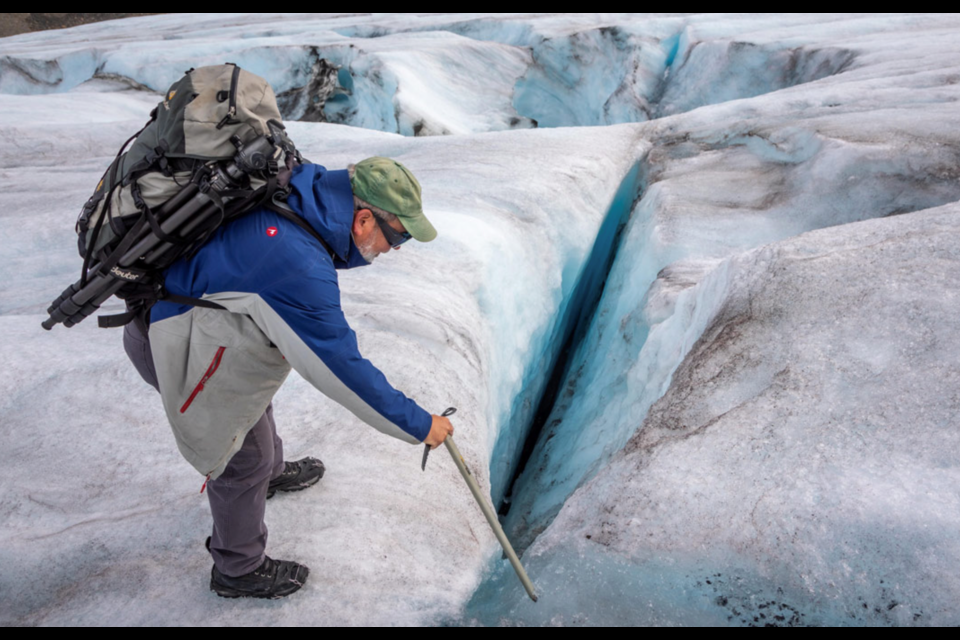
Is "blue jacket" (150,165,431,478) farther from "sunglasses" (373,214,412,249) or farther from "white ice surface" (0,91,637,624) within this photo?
"white ice surface" (0,91,637,624)

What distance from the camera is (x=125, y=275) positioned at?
185 centimetres

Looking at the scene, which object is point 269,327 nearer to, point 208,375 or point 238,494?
point 208,375

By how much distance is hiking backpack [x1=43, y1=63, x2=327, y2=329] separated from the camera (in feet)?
5.89

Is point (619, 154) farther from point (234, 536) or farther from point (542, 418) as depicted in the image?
point (234, 536)

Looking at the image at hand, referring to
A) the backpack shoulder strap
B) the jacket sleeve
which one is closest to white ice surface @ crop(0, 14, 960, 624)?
the jacket sleeve

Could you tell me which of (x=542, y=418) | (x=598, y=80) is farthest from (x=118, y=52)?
(x=542, y=418)

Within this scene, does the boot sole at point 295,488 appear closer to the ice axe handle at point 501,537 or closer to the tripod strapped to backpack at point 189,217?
the ice axe handle at point 501,537

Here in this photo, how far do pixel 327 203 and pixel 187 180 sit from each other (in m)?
0.40

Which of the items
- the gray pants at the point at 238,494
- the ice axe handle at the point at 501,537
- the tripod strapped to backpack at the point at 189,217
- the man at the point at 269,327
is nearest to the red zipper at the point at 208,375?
the man at the point at 269,327

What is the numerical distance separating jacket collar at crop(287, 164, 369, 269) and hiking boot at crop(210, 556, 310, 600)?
1190 mm

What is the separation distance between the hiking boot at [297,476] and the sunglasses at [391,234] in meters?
1.24

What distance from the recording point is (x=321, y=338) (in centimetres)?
176

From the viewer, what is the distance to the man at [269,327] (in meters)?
1.75

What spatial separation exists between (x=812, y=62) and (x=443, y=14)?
12066 mm
